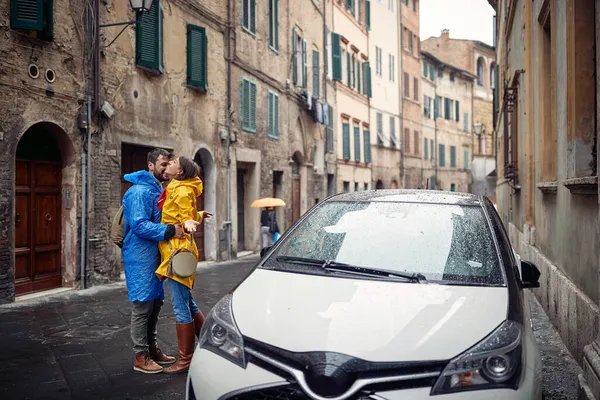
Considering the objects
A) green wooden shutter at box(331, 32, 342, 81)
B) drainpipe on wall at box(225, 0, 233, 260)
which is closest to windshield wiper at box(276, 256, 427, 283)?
drainpipe on wall at box(225, 0, 233, 260)

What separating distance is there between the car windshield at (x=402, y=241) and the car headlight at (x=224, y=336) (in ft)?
1.92

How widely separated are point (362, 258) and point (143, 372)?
7.83 ft

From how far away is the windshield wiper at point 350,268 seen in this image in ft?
11.6

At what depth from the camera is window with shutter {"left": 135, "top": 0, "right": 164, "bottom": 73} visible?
1164 cm

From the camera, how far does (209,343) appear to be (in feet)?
10.8

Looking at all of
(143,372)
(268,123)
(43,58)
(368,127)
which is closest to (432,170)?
(368,127)

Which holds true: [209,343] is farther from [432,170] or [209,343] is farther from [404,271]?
[432,170]

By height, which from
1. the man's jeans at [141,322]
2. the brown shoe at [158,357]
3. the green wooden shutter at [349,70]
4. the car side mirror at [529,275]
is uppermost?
the green wooden shutter at [349,70]

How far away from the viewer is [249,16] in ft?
56.2

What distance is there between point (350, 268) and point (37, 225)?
7342 millimetres

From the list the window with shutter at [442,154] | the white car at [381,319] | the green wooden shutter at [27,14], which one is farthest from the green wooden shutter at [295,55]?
the window with shutter at [442,154]

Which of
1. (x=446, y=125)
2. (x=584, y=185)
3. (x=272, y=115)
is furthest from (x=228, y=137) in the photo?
(x=446, y=125)

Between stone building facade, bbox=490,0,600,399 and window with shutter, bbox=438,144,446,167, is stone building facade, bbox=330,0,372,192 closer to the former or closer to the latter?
window with shutter, bbox=438,144,446,167

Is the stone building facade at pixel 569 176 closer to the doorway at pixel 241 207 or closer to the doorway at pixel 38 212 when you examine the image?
the doorway at pixel 38 212
